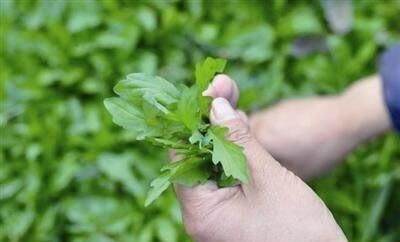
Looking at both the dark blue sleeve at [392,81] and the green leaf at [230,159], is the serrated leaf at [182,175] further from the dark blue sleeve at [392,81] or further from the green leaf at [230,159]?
the dark blue sleeve at [392,81]

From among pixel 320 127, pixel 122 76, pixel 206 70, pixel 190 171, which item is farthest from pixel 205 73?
pixel 122 76

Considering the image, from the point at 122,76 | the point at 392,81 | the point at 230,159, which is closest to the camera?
the point at 230,159

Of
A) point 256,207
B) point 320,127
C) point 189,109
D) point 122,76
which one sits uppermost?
point 189,109

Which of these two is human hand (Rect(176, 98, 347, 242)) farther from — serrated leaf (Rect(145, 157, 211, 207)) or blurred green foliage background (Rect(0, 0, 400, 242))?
blurred green foliage background (Rect(0, 0, 400, 242))

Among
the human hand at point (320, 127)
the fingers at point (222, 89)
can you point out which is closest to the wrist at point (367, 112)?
the human hand at point (320, 127)

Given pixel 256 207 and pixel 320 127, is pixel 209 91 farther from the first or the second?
pixel 320 127

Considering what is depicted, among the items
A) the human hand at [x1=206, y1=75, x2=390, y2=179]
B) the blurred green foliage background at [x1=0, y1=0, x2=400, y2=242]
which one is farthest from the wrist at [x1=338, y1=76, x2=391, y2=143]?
the blurred green foliage background at [x1=0, y1=0, x2=400, y2=242]

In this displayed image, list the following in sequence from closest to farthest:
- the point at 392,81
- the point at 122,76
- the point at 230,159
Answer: the point at 230,159, the point at 392,81, the point at 122,76

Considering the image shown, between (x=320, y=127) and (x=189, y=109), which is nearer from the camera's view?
(x=189, y=109)
